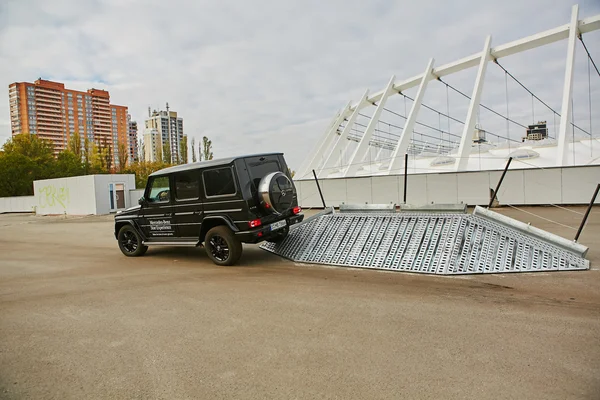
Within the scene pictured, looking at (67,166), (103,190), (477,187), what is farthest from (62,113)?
(477,187)

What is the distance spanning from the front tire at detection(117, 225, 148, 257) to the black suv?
672 millimetres

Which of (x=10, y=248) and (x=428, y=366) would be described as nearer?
(x=428, y=366)

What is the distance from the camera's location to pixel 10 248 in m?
12.2

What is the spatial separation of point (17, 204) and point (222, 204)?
127 feet

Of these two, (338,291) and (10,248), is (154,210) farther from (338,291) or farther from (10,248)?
(10,248)

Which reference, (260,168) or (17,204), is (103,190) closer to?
(17,204)

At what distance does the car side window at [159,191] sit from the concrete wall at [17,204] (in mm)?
32845

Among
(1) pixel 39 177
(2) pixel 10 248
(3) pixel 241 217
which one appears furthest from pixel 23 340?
(1) pixel 39 177

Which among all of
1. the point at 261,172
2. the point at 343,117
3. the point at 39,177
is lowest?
the point at 261,172

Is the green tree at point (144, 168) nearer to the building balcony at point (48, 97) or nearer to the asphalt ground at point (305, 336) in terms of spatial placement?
the building balcony at point (48, 97)

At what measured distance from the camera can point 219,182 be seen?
750 cm

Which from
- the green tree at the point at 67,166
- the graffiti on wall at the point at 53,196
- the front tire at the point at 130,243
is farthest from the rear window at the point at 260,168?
the green tree at the point at 67,166

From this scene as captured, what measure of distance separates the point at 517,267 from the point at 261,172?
4948 mm

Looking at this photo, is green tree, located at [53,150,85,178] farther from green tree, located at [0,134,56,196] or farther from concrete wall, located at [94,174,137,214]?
concrete wall, located at [94,174,137,214]
